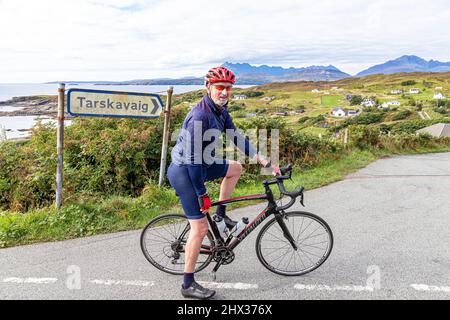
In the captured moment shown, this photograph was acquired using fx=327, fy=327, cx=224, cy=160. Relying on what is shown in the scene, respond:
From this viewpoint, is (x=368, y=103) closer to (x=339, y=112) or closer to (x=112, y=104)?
(x=339, y=112)

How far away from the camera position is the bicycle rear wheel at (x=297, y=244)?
3.61m

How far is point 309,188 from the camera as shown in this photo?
7480 mm

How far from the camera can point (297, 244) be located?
149 inches

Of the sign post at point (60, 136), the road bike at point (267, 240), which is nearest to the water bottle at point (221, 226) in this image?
the road bike at point (267, 240)

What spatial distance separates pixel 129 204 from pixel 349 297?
374cm

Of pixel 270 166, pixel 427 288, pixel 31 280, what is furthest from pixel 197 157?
pixel 427 288

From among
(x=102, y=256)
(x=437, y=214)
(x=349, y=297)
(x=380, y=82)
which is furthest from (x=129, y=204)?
(x=380, y=82)

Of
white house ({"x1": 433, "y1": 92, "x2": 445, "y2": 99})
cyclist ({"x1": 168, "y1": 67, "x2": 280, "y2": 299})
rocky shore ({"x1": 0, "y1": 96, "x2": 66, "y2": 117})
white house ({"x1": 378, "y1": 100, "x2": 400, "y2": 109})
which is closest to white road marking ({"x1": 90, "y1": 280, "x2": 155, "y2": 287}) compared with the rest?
cyclist ({"x1": 168, "y1": 67, "x2": 280, "y2": 299})

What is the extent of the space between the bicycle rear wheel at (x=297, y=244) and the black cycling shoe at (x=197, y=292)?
727mm

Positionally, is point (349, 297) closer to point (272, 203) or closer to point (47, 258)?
point (272, 203)

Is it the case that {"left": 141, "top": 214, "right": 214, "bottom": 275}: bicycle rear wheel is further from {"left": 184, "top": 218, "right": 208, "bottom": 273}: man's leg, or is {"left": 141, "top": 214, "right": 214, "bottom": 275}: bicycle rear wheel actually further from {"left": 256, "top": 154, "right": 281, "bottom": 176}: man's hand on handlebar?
{"left": 256, "top": 154, "right": 281, "bottom": 176}: man's hand on handlebar

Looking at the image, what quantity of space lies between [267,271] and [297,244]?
0.46m

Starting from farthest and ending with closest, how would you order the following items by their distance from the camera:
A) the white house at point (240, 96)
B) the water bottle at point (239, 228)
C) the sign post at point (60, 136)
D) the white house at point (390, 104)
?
the white house at point (390, 104) → the white house at point (240, 96) → the sign post at point (60, 136) → the water bottle at point (239, 228)

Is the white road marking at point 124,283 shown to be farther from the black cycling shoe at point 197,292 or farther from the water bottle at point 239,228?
the water bottle at point 239,228
